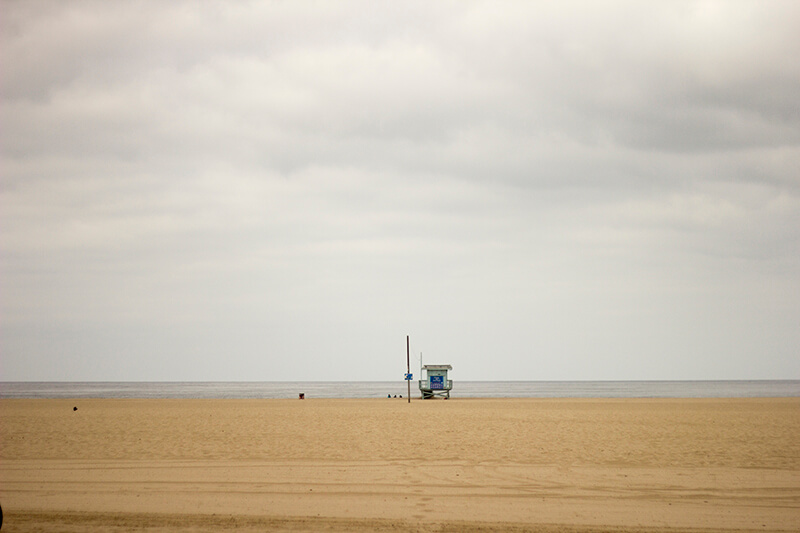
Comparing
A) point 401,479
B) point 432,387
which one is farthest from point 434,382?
point 401,479

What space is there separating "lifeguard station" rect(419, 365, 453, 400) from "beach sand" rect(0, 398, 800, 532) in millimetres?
29227

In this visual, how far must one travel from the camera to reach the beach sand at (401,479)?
30.6 ft

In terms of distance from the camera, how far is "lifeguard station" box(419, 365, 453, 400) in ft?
167

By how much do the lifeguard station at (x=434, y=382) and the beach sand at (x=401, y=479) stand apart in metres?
29.2

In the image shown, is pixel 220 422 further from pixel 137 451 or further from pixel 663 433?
pixel 663 433

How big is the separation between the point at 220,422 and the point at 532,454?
15.0m

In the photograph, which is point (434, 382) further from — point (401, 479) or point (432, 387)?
point (401, 479)

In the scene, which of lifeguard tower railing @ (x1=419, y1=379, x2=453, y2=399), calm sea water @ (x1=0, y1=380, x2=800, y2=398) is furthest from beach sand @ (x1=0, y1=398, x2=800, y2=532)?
calm sea water @ (x1=0, y1=380, x2=800, y2=398)

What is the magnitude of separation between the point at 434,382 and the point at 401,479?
39.5 meters

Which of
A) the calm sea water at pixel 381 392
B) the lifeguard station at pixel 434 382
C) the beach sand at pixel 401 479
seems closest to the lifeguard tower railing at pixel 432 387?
the lifeguard station at pixel 434 382

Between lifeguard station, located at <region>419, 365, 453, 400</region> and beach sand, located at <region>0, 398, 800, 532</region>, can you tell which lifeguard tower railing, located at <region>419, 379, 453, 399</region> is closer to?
lifeguard station, located at <region>419, 365, 453, 400</region>

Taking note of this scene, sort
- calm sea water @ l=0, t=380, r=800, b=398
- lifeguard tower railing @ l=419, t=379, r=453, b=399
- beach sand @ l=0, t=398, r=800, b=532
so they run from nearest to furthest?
beach sand @ l=0, t=398, r=800, b=532 → lifeguard tower railing @ l=419, t=379, r=453, b=399 → calm sea water @ l=0, t=380, r=800, b=398

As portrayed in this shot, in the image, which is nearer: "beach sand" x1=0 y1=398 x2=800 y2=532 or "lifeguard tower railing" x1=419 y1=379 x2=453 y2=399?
"beach sand" x1=0 y1=398 x2=800 y2=532

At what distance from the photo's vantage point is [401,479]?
12.3 meters
